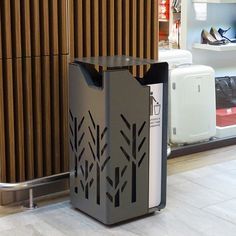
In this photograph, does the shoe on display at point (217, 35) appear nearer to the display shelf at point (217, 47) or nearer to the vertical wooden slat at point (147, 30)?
the display shelf at point (217, 47)

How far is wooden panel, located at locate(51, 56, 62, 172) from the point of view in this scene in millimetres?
3535

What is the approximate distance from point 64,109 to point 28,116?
274 millimetres

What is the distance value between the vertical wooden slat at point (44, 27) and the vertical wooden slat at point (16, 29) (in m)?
0.17

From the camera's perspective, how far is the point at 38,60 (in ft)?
11.3

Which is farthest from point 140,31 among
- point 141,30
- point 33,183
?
point 33,183

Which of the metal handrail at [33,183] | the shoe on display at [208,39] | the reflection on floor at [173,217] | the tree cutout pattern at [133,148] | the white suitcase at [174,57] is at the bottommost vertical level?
the reflection on floor at [173,217]

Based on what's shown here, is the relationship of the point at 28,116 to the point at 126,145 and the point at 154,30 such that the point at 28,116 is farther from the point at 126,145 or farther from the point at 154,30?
the point at 154,30

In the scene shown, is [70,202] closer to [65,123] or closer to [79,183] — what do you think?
[79,183]

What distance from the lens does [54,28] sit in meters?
3.48

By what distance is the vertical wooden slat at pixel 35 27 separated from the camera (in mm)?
3395

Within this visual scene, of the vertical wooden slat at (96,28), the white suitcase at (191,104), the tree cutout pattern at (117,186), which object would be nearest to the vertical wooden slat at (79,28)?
the vertical wooden slat at (96,28)

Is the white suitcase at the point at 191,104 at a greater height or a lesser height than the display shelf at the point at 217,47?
lesser

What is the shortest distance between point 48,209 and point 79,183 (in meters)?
0.30

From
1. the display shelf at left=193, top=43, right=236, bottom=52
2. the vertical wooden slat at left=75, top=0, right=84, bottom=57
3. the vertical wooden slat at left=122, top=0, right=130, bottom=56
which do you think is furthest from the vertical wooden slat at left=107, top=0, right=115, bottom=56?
the display shelf at left=193, top=43, right=236, bottom=52
